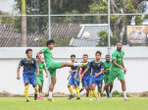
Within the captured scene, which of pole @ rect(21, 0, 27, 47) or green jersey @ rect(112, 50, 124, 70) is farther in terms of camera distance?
pole @ rect(21, 0, 27, 47)

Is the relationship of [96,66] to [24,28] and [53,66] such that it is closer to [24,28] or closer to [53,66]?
[53,66]

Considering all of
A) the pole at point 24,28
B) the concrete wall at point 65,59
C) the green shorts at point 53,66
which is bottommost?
the concrete wall at point 65,59

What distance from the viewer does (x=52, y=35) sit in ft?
92.1

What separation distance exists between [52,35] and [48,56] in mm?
9584

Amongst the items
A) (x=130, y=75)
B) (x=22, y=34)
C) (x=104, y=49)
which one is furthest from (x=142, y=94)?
(x=22, y=34)

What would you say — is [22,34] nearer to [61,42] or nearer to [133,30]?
[61,42]

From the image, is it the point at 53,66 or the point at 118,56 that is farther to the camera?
the point at 118,56

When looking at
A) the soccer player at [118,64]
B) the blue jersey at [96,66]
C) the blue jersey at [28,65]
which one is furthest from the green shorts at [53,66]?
the blue jersey at [96,66]

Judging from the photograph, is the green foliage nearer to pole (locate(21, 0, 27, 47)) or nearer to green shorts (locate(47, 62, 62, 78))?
pole (locate(21, 0, 27, 47))

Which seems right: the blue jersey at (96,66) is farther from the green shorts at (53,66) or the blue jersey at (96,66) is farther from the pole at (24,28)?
the pole at (24,28)

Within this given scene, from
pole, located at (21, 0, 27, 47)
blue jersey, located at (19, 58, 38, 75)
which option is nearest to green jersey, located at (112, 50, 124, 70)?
blue jersey, located at (19, 58, 38, 75)

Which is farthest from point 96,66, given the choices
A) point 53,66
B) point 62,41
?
point 62,41

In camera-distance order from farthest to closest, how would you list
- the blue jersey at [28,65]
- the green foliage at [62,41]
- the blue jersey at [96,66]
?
the green foliage at [62,41]
the blue jersey at [96,66]
the blue jersey at [28,65]

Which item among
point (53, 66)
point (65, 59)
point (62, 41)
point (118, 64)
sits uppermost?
point (62, 41)
